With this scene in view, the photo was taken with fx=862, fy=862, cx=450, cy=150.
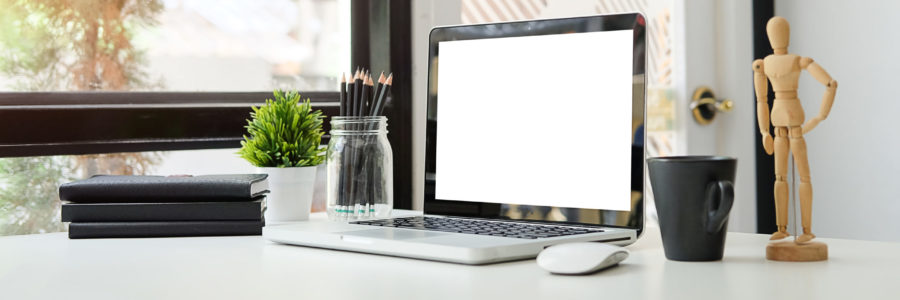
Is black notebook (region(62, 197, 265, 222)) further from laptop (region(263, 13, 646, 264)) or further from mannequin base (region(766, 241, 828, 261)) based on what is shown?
mannequin base (region(766, 241, 828, 261))

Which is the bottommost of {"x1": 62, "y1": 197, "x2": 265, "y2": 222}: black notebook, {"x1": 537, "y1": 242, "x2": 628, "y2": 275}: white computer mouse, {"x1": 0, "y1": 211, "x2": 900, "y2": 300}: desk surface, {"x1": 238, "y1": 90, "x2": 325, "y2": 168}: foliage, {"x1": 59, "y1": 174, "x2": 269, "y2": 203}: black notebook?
{"x1": 0, "y1": 211, "x2": 900, "y2": 300}: desk surface

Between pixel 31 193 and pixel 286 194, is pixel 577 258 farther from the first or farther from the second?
pixel 31 193

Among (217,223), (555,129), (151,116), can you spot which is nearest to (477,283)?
(555,129)

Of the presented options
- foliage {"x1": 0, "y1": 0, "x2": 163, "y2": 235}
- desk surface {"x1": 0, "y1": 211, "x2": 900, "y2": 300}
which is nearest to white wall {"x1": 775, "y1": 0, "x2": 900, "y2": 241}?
desk surface {"x1": 0, "y1": 211, "x2": 900, "y2": 300}

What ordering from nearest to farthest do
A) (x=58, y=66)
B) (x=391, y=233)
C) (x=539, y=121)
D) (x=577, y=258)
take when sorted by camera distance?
(x=577, y=258)
(x=391, y=233)
(x=539, y=121)
(x=58, y=66)

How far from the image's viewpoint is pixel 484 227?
94cm

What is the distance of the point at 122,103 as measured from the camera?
137 centimetres

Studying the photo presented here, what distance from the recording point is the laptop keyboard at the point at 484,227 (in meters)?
0.88

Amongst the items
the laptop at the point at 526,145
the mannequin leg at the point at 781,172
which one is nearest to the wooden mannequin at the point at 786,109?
the mannequin leg at the point at 781,172

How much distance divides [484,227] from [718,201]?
10.8 inches

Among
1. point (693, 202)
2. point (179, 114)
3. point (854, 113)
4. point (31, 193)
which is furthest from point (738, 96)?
point (31, 193)

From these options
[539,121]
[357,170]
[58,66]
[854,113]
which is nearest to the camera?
[539,121]

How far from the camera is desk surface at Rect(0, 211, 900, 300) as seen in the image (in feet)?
2.14

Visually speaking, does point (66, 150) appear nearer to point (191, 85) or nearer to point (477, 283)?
point (191, 85)
